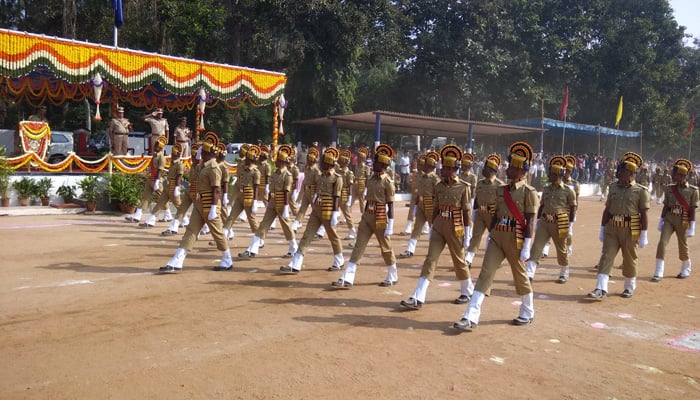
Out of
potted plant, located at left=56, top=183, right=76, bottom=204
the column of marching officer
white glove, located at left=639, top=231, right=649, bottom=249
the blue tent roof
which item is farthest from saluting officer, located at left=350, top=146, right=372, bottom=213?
the blue tent roof

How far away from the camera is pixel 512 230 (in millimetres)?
6734

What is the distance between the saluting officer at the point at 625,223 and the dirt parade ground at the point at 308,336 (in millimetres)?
419

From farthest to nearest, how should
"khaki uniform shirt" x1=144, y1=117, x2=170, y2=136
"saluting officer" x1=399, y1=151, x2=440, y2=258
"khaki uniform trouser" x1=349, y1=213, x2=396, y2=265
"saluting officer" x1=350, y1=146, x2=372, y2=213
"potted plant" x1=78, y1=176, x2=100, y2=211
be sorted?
"khaki uniform shirt" x1=144, y1=117, x2=170, y2=136 → "potted plant" x1=78, y1=176, x2=100, y2=211 → "saluting officer" x1=350, y1=146, x2=372, y2=213 → "saluting officer" x1=399, y1=151, x2=440, y2=258 → "khaki uniform trouser" x1=349, y1=213, x2=396, y2=265

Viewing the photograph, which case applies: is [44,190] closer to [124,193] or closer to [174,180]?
[124,193]

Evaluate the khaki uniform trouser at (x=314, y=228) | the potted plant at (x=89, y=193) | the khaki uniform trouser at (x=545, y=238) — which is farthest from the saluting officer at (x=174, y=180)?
the khaki uniform trouser at (x=545, y=238)

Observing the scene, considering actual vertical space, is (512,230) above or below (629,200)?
below

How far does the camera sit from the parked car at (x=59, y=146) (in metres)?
18.9

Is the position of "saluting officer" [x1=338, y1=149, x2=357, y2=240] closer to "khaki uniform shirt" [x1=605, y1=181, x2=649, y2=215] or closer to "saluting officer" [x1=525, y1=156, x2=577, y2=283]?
"saluting officer" [x1=525, y1=156, x2=577, y2=283]

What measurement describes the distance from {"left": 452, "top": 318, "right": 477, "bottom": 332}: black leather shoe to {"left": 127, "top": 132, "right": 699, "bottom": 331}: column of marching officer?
0.5 inches

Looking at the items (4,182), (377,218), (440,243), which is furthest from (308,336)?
(4,182)

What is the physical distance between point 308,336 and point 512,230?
2.66 metres

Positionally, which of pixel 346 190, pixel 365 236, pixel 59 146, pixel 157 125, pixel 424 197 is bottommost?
pixel 365 236

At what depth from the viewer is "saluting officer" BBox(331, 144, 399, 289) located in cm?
840

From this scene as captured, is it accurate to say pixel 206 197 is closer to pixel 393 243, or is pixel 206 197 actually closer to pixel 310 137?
pixel 393 243
